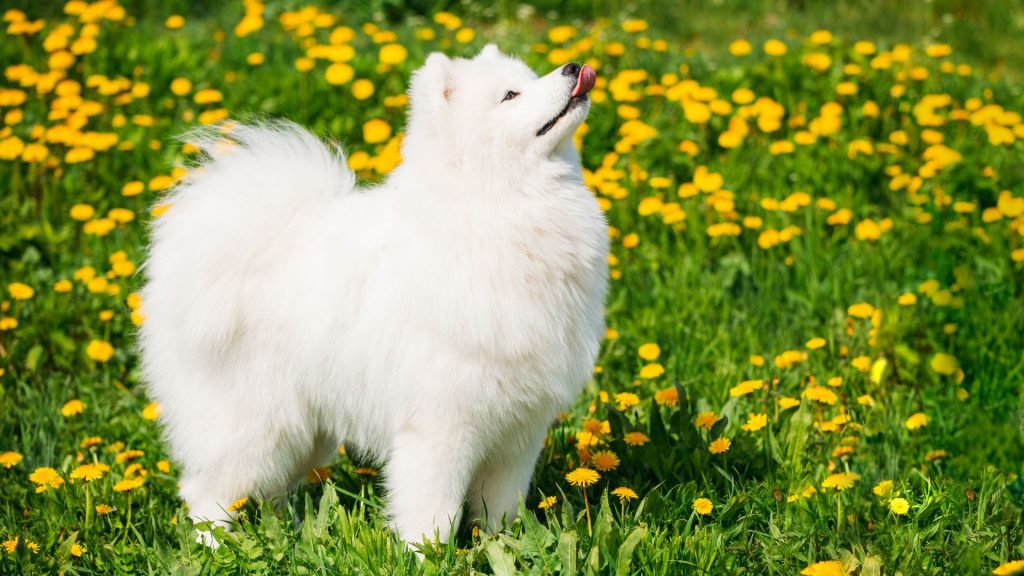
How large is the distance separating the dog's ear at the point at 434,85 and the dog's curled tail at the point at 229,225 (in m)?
0.46

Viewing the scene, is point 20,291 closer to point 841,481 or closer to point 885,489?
point 841,481

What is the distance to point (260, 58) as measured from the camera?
598cm

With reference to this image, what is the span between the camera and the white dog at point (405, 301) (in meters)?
2.80

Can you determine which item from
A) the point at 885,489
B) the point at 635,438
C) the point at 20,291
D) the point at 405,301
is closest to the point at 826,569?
the point at 885,489

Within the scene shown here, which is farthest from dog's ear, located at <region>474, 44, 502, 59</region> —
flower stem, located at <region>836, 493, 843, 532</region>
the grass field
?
flower stem, located at <region>836, 493, 843, 532</region>

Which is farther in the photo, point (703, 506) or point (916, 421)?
point (916, 421)

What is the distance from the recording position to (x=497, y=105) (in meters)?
2.82

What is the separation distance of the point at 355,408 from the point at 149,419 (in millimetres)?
1266

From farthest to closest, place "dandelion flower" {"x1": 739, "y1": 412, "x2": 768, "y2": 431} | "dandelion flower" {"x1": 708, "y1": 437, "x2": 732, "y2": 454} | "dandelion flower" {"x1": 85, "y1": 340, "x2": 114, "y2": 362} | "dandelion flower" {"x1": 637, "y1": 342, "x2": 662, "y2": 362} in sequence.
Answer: "dandelion flower" {"x1": 85, "y1": 340, "x2": 114, "y2": 362} < "dandelion flower" {"x1": 637, "y1": 342, "x2": 662, "y2": 362} < "dandelion flower" {"x1": 739, "y1": 412, "x2": 768, "y2": 431} < "dandelion flower" {"x1": 708, "y1": 437, "x2": 732, "y2": 454}

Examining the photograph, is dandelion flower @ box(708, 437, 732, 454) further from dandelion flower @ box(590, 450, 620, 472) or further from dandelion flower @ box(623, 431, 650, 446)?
dandelion flower @ box(590, 450, 620, 472)

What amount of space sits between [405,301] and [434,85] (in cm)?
60

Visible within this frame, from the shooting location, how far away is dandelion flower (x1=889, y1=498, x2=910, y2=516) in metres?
2.86

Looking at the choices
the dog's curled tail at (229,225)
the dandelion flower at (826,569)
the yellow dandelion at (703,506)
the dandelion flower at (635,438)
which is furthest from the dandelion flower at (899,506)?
the dog's curled tail at (229,225)

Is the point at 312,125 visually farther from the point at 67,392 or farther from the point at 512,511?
the point at 512,511
